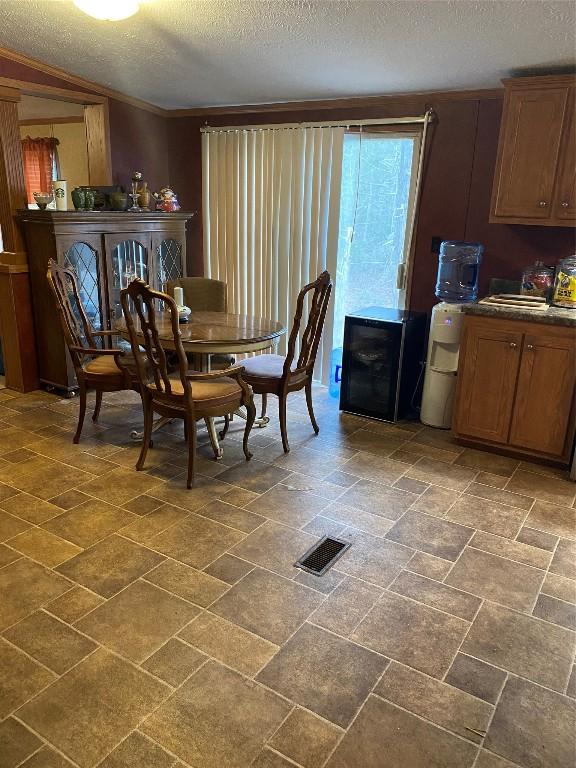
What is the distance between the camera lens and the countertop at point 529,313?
3.15 metres

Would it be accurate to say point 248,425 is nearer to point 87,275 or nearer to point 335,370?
point 335,370

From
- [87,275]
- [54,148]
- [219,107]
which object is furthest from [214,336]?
[54,148]

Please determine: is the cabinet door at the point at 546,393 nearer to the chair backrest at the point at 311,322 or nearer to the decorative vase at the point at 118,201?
the chair backrest at the point at 311,322

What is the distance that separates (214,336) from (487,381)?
1663 millimetres

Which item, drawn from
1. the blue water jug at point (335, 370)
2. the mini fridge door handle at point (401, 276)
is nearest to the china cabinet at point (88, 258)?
the blue water jug at point (335, 370)

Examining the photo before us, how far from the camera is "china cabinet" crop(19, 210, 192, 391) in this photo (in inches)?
157

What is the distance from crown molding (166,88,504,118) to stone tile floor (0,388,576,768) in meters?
2.38

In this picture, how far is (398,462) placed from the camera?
3449mm

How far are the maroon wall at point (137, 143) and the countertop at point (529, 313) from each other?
121 inches

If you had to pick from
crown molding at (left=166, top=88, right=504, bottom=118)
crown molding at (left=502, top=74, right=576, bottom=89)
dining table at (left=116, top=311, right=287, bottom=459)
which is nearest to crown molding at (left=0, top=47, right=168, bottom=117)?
crown molding at (left=166, top=88, right=504, bottom=118)

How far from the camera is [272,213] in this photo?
477 cm

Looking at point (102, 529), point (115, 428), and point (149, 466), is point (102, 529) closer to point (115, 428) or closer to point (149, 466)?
point (149, 466)

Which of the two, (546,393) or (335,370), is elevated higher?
(546,393)

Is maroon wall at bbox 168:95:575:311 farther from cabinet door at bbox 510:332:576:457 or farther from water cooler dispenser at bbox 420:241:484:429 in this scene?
cabinet door at bbox 510:332:576:457
